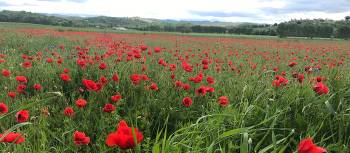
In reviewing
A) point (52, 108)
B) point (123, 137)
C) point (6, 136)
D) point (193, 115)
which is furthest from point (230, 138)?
point (52, 108)

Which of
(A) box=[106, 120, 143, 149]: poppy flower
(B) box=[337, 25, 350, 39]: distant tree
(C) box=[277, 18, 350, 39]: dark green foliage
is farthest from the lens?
(C) box=[277, 18, 350, 39]: dark green foliage

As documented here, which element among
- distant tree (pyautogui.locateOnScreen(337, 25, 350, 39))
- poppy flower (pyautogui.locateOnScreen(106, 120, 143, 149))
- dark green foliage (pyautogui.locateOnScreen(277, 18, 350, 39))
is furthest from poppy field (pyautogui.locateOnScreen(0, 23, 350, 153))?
distant tree (pyautogui.locateOnScreen(337, 25, 350, 39))

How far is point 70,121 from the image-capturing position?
9.30 feet

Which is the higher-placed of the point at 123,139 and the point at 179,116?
the point at 123,139

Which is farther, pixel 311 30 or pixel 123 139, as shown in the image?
pixel 311 30

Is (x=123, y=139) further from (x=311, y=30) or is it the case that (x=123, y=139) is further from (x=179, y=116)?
(x=311, y=30)

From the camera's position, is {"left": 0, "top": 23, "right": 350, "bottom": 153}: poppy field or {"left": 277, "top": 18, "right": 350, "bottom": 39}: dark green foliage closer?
{"left": 0, "top": 23, "right": 350, "bottom": 153}: poppy field

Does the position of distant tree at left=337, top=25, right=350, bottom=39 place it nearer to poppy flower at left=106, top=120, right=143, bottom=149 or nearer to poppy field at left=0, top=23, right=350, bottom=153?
poppy field at left=0, top=23, right=350, bottom=153

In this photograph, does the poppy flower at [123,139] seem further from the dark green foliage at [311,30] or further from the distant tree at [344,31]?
the distant tree at [344,31]

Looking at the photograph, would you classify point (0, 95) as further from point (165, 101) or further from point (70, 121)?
point (165, 101)

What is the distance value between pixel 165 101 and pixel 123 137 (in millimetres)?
2084

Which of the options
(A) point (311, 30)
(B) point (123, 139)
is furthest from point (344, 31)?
(B) point (123, 139)

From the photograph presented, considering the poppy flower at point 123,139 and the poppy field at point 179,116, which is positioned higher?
the poppy flower at point 123,139

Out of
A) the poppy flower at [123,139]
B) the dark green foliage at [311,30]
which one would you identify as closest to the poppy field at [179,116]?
the poppy flower at [123,139]
